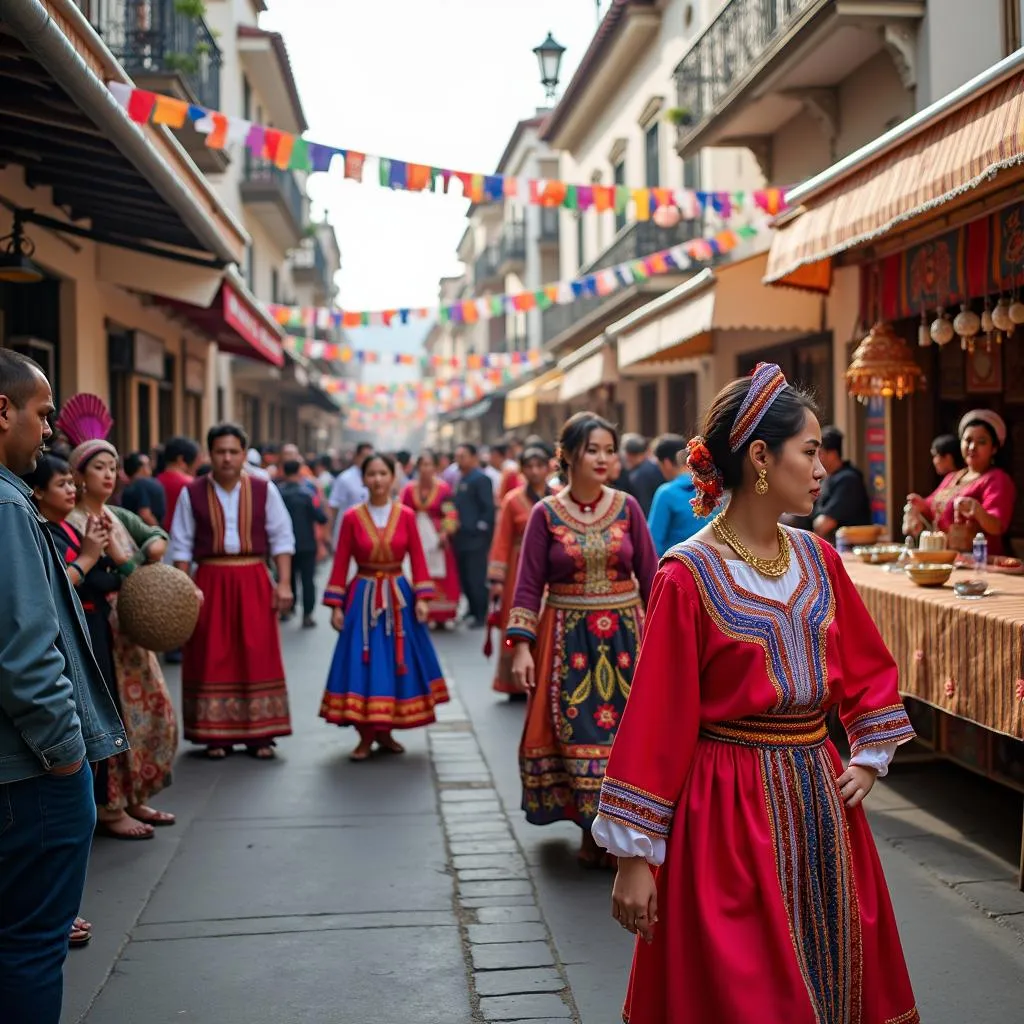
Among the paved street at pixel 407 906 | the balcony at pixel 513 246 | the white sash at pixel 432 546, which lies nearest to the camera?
the paved street at pixel 407 906

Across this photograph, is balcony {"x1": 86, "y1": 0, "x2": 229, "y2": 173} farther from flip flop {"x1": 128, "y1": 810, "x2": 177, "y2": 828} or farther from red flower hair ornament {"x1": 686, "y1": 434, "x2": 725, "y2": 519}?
red flower hair ornament {"x1": 686, "y1": 434, "x2": 725, "y2": 519}

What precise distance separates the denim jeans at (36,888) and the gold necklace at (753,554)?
1.62m

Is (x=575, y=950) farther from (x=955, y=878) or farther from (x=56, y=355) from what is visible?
(x=56, y=355)

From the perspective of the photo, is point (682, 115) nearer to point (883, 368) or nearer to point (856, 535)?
point (883, 368)

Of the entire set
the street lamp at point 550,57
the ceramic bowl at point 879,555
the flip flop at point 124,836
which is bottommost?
the flip flop at point 124,836

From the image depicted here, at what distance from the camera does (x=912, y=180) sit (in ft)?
22.4

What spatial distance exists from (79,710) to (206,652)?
14.7 feet

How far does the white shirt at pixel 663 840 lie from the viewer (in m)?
2.85

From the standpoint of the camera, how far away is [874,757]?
120 inches

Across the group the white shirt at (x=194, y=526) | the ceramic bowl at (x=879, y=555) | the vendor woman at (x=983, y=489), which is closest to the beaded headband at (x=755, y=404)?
the vendor woman at (x=983, y=489)

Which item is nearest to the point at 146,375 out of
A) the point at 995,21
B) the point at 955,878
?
the point at 995,21

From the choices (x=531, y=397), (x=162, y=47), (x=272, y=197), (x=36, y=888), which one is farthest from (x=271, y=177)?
(x=36, y=888)

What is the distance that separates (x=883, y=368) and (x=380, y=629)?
378cm

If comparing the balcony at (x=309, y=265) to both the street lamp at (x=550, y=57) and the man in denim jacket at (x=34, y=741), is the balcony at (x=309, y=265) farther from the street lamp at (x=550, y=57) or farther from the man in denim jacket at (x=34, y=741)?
the man in denim jacket at (x=34, y=741)
